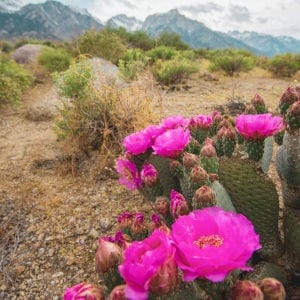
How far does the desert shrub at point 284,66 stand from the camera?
962 cm

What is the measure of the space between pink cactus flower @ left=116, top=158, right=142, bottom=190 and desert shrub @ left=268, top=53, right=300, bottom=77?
8.52m

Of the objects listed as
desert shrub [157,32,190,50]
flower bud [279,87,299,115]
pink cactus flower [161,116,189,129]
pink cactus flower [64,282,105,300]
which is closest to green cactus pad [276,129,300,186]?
flower bud [279,87,299,115]

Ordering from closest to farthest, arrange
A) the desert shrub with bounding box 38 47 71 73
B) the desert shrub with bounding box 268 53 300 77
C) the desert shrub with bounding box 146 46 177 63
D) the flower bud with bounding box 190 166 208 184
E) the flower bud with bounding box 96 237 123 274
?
the flower bud with bounding box 96 237 123 274 < the flower bud with bounding box 190 166 208 184 < the desert shrub with bounding box 38 47 71 73 < the desert shrub with bounding box 268 53 300 77 < the desert shrub with bounding box 146 46 177 63

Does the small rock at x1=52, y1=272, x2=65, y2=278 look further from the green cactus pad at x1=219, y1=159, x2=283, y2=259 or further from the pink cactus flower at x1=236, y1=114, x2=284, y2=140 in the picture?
the pink cactus flower at x1=236, y1=114, x2=284, y2=140

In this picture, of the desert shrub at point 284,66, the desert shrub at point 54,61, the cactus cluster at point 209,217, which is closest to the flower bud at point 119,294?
the cactus cluster at point 209,217

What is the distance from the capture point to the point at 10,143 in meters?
4.50

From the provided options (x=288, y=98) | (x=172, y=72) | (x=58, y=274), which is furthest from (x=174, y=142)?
(x=172, y=72)

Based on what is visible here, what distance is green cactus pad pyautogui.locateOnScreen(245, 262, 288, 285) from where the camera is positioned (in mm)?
1535

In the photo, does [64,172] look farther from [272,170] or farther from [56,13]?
[56,13]

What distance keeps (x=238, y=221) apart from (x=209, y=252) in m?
0.17

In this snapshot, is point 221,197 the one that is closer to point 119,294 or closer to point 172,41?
point 119,294

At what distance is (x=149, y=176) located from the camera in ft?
5.84

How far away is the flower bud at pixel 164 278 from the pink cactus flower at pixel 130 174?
1.03 m

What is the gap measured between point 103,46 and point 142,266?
31.9 ft
